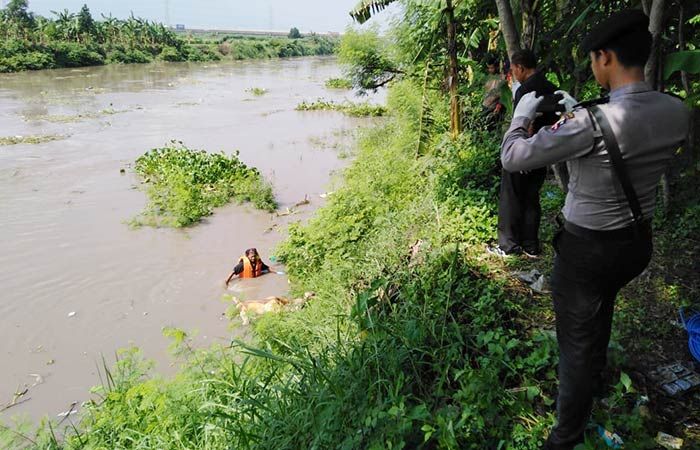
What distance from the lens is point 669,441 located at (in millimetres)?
2098

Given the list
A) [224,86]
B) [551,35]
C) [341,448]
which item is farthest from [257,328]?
[224,86]

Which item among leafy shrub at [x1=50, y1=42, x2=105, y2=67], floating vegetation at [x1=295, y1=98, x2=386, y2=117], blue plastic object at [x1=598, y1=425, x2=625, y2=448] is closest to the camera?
blue plastic object at [x1=598, y1=425, x2=625, y2=448]

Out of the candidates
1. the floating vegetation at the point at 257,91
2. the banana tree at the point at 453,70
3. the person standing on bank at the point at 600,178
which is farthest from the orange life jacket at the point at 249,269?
the floating vegetation at the point at 257,91

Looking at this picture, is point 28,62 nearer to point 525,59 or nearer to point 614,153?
point 525,59

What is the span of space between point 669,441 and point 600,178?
4.25 feet

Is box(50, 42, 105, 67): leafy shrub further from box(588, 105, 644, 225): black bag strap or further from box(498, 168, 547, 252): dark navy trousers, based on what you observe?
box(588, 105, 644, 225): black bag strap

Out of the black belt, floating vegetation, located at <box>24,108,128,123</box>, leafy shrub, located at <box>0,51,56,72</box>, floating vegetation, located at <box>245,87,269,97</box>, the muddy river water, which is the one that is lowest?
the muddy river water

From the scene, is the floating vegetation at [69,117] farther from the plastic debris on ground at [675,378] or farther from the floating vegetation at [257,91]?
the plastic debris on ground at [675,378]

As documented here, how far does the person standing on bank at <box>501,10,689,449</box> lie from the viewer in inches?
62.7

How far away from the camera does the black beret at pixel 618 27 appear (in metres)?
1.55

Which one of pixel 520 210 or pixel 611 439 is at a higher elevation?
pixel 520 210

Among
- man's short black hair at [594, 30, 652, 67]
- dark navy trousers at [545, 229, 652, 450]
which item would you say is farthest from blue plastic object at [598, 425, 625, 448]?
man's short black hair at [594, 30, 652, 67]

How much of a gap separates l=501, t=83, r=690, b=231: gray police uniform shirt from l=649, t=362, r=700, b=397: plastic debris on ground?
1.22 m

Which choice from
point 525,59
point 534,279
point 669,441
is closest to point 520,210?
point 534,279
